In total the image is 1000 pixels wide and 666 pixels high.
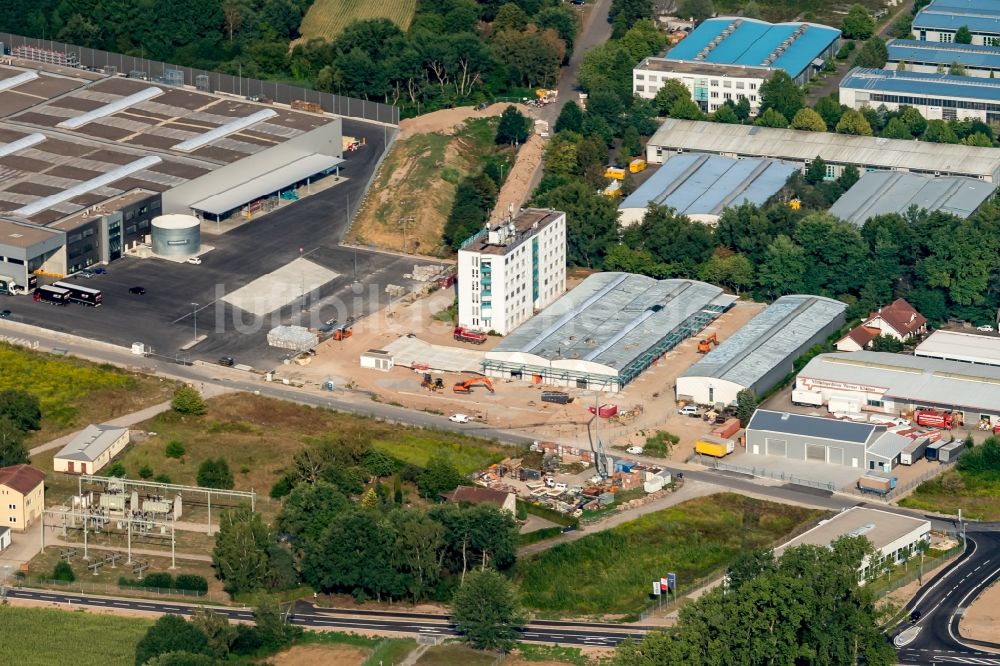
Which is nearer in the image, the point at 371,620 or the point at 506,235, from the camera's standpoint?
the point at 371,620

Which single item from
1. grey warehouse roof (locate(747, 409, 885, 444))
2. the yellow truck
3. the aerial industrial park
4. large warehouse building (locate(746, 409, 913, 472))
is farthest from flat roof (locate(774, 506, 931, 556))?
the yellow truck

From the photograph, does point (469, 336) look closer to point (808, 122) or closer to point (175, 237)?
point (175, 237)

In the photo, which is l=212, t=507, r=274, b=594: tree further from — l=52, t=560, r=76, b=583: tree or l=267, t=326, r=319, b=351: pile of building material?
l=267, t=326, r=319, b=351: pile of building material

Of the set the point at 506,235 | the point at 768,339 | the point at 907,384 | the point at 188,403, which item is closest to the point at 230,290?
the point at 188,403

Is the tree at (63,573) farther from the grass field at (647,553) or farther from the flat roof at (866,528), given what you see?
the flat roof at (866,528)

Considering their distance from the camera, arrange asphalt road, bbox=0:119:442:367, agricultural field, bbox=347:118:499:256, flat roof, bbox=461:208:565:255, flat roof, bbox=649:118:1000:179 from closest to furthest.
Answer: asphalt road, bbox=0:119:442:367 → flat roof, bbox=461:208:565:255 → agricultural field, bbox=347:118:499:256 → flat roof, bbox=649:118:1000:179

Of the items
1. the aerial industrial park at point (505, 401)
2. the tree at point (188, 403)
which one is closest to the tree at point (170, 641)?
the aerial industrial park at point (505, 401)

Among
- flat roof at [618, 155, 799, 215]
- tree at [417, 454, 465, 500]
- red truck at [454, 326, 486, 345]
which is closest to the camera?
tree at [417, 454, 465, 500]
